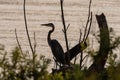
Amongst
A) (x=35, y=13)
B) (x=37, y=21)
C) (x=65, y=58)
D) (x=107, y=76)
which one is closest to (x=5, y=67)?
(x=107, y=76)

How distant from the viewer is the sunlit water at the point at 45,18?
9.45 metres

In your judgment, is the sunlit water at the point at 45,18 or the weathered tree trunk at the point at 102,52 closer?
the weathered tree trunk at the point at 102,52

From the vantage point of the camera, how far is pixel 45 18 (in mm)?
11297

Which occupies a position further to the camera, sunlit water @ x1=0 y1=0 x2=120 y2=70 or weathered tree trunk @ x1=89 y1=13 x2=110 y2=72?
sunlit water @ x1=0 y1=0 x2=120 y2=70

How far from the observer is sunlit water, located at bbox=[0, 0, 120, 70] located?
9.45m

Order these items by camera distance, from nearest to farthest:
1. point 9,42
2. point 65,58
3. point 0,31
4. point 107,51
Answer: point 107,51 → point 65,58 → point 9,42 → point 0,31

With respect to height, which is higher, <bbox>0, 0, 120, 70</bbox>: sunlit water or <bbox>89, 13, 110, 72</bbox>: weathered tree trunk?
<bbox>89, 13, 110, 72</bbox>: weathered tree trunk

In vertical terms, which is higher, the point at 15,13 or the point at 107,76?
the point at 107,76

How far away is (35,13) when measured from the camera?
38.7ft

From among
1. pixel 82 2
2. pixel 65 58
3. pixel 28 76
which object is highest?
pixel 28 76

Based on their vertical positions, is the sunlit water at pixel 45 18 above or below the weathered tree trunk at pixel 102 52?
below

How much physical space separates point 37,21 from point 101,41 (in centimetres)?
770

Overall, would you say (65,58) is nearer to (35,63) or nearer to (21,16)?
(35,63)

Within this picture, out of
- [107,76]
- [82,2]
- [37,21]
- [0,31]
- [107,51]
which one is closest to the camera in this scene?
[107,76]
